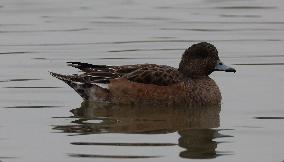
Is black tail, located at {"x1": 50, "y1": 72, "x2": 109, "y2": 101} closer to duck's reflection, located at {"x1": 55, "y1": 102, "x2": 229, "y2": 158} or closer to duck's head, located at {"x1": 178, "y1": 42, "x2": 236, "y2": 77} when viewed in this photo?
duck's reflection, located at {"x1": 55, "y1": 102, "x2": 229, "y2": 158}

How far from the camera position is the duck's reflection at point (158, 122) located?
11.2 m

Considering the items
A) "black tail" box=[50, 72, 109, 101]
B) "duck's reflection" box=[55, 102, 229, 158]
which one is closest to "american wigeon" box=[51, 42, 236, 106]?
"black tail" box=[50, 72, 109, 101]

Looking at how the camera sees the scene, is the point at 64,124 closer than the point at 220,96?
Yes

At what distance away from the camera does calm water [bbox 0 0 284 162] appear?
1093 cm

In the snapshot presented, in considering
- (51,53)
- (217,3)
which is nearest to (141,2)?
(217,3)

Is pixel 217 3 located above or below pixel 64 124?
above

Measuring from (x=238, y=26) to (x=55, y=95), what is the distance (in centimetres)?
587

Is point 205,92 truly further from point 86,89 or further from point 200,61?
point 86,89

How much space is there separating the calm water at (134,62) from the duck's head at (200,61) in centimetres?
44

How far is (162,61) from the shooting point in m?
16.3

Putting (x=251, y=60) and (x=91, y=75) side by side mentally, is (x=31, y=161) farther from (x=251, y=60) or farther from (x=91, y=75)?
(x=251, y=60)

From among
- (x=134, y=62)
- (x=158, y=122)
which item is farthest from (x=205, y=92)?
(x=134, y=62)

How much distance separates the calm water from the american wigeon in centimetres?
19

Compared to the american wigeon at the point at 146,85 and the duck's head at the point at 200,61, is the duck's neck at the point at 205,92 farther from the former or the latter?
the duck's head at the point at 200,61
